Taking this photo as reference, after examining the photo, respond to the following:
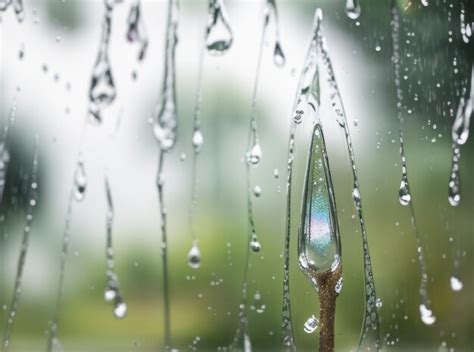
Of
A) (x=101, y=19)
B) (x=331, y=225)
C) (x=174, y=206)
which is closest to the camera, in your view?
(x=331, y=225)

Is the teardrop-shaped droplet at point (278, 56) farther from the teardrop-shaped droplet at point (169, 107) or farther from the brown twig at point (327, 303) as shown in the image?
the brown twig at point (327, 303)

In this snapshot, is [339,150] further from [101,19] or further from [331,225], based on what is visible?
[101,19]

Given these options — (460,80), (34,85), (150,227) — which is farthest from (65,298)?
(460,80)

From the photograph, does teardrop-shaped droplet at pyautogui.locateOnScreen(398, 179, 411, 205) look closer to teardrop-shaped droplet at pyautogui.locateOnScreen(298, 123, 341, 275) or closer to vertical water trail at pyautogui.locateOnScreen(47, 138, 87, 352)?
teardrop-shaped droplet at pyautogui.locateOnScreen(298, 123, 341, 275)

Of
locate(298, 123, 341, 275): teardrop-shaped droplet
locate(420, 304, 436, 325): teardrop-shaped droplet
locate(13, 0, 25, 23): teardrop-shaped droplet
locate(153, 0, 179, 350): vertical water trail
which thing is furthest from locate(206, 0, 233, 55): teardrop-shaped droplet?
locate(420, 304, 436, 325): teardrop-shaped droplet

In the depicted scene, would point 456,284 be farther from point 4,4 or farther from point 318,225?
point 4,4

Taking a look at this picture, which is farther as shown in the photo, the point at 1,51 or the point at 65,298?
the point at 65,298

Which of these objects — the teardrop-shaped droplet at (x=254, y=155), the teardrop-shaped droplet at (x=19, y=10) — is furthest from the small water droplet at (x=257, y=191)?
the teardrop-shaped droplet at (x=19, y=10)
